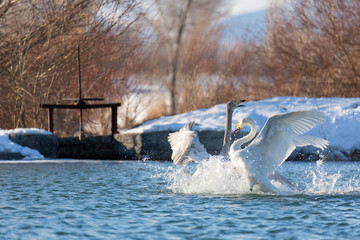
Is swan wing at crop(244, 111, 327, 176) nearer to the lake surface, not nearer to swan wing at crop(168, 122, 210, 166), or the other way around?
the lake surface

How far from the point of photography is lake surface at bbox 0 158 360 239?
5.46m

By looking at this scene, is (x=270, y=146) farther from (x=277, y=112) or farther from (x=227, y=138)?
(x=277, y=112)

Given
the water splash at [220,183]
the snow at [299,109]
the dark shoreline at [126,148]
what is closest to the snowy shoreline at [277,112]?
the snow at [299,109]

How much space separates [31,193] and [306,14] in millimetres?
13922

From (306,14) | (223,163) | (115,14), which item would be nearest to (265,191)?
(223,163)

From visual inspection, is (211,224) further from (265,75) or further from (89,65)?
(265,75)

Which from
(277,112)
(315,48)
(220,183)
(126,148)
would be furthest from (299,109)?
(220,183)

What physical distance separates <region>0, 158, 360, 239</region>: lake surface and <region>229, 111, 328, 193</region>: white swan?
0.96ft

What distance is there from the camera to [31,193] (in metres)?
7.96

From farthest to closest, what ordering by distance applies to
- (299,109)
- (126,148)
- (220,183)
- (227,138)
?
(299,109)
(126,148)
(227,138)
(220,183)

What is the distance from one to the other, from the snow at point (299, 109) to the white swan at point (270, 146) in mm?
6325

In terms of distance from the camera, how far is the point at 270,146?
761 cm

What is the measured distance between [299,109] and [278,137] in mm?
7585

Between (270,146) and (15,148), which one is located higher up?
(15,148)
